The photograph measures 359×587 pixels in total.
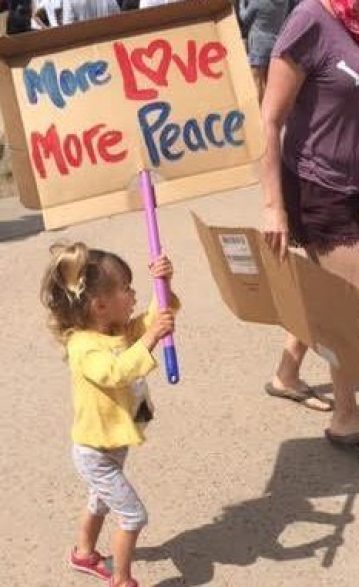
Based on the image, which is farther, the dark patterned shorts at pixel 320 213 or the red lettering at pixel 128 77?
the dark patterned shorts at pixel 320 213

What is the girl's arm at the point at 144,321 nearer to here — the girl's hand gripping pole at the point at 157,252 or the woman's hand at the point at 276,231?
the girl's hand gripping pole at the point at 157,252

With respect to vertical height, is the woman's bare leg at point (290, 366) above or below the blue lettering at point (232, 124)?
below

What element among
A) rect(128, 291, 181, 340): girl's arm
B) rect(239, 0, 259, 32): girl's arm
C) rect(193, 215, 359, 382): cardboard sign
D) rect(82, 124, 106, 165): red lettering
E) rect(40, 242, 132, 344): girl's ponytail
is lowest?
rect(239, 0, 259, 32): girl's arm

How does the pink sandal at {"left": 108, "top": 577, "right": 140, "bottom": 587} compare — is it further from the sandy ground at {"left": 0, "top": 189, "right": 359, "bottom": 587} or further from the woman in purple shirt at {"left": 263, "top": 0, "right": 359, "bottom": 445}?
the woman in purple shirt at {"left": 263, "top": 0, "right": 359, "bottom": 445}

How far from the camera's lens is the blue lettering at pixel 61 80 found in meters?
3.15

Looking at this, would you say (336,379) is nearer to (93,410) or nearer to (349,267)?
(349,267)

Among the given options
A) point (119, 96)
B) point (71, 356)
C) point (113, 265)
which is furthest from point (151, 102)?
point (71, 356)

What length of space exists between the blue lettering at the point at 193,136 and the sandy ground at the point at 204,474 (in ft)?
3.91

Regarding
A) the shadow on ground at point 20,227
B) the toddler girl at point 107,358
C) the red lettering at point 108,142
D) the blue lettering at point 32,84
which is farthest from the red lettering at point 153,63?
the shadow on ground at point 20,227

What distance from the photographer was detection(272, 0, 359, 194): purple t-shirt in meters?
3.35

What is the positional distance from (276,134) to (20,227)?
4097 millimetres

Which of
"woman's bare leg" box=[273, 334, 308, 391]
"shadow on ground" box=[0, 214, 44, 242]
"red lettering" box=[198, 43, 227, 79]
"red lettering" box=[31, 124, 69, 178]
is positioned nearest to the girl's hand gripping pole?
"red lettering" box=[31, 124, 69, 178]

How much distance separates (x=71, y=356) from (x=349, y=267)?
107cm

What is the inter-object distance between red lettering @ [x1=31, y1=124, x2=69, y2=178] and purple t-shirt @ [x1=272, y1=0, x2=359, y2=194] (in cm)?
73
